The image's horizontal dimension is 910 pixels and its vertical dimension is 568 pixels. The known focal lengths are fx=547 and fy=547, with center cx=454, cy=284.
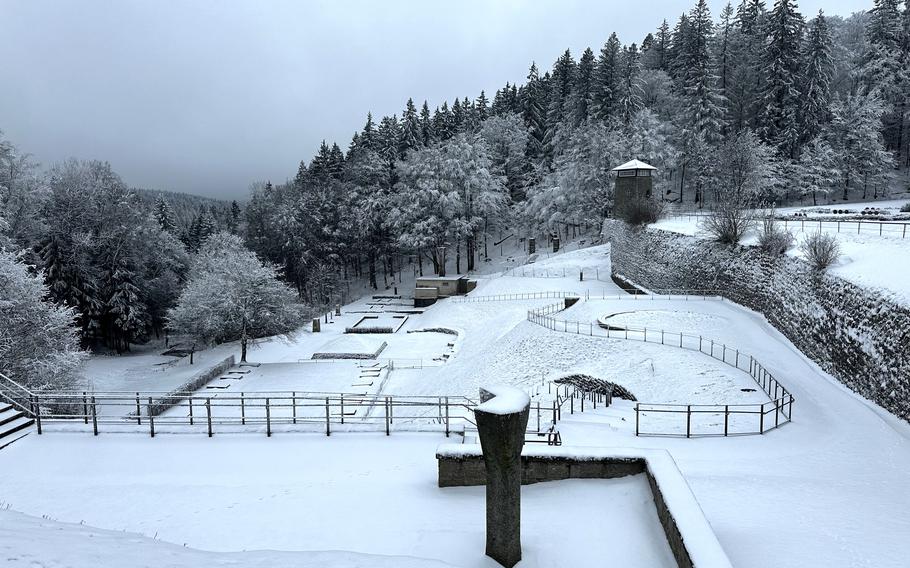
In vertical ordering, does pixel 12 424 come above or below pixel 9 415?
below

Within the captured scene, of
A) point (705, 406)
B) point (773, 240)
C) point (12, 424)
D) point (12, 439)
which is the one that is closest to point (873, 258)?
point (773, 240)

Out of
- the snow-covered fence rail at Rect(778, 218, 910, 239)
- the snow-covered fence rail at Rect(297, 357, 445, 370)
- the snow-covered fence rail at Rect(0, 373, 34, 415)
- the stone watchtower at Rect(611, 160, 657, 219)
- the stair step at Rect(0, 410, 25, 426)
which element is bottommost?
the snow-covered fence rail at Rect(297, 357, 445, 370)

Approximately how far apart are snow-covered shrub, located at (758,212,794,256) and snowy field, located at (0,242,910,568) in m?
8.52

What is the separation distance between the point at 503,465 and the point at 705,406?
33.3 ft

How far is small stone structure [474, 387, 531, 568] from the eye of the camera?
623cm

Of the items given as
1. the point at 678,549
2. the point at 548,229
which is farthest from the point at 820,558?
the point at 548,229

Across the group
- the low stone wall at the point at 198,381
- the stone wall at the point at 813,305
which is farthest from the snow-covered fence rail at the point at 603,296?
the low stone wall at the point at 198,381

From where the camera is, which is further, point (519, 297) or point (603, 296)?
point (519, 297)

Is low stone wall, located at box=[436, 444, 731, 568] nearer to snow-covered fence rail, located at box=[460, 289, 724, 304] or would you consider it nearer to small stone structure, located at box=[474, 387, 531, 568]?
small stone structure, located at box=[474, 387, 531, 568]

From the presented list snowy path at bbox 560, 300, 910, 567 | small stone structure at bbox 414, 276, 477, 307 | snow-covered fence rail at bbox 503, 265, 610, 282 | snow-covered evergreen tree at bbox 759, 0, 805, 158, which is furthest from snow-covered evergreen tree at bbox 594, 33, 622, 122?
snowy path at bbox 560, 300, 910, 567

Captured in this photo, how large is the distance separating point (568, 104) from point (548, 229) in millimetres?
16643

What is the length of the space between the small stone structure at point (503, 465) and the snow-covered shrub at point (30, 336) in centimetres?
2132

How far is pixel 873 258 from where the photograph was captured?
17.9 meters

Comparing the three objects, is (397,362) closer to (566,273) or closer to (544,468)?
(566,273)
